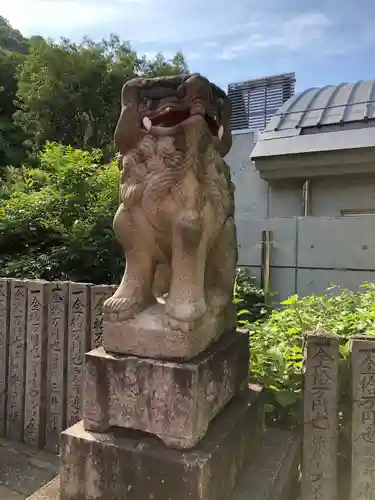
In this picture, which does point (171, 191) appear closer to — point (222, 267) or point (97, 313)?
point (222, 267)

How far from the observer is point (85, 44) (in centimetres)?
1322

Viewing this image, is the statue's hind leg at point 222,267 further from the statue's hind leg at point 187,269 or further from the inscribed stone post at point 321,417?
the inscribed stone post at point 321,417

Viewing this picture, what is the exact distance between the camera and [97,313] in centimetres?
281

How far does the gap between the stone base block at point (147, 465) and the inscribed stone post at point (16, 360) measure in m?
1.54

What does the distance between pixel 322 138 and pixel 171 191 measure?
508 cm

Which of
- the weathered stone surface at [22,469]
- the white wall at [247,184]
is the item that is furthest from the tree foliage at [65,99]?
the weathered stone surface at [22,469]

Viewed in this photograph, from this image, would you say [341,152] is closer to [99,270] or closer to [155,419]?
[99,270]

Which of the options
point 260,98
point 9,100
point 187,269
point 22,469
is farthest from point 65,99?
point 187,269

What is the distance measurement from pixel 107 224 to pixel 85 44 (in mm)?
10501

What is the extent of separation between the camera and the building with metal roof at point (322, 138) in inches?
227

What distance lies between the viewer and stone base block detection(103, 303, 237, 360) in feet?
5.21

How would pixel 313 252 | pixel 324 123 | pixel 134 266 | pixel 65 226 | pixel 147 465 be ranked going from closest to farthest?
1. pixel 147 465
2. pixel 134 266
3. pixel 313 252
4. pixel 65 226
5. pixel 324 123

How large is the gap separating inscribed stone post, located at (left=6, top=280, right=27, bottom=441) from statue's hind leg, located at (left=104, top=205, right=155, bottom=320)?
1622 millimetres

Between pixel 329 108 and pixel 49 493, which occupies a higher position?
pixel 329 108
